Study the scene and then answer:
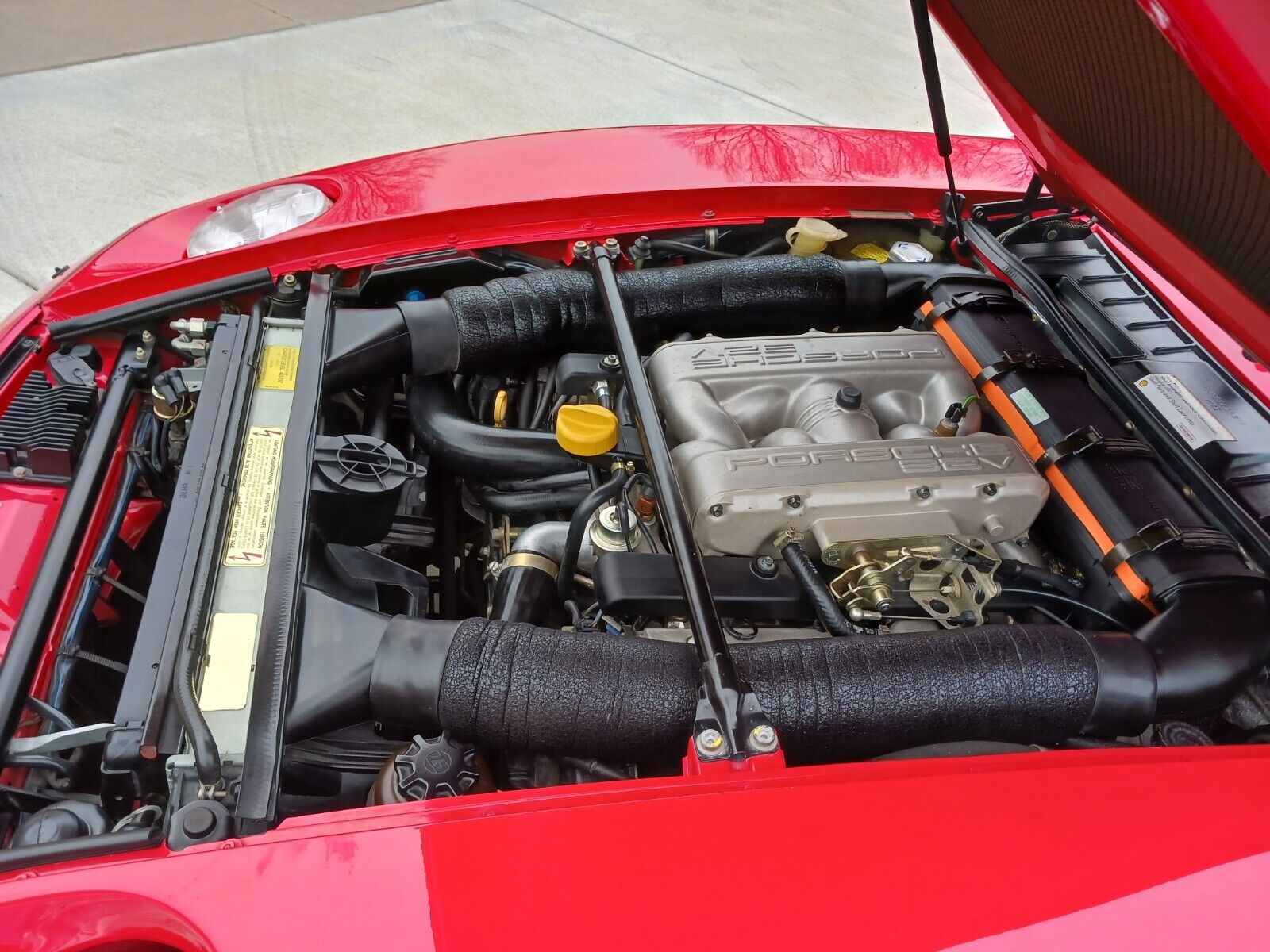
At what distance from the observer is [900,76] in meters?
4.72

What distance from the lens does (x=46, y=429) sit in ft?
4.39

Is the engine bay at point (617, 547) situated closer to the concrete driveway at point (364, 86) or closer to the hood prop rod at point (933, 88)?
the hood prop rod at point (933, 88)

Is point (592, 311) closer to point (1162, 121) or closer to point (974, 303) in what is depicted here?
point (974, 303)

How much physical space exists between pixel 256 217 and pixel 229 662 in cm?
104

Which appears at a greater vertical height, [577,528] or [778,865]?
[577,528]

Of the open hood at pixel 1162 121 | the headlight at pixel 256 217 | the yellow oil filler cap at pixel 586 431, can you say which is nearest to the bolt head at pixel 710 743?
the yellow oil filler cap at pixel 586 431

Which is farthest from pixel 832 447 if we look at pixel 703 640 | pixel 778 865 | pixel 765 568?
pixel 778 865

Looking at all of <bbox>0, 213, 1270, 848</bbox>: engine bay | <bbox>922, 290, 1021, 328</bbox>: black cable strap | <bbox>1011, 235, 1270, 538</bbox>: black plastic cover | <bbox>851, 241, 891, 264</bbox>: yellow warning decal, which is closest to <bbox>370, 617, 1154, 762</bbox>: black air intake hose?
<bbox>0, 213, 1270, 848</bbox>: engine bay

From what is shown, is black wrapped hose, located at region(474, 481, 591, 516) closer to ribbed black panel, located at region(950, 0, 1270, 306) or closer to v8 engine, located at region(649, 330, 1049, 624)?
v8 engine, located at region(649, 330, 1049, 624)

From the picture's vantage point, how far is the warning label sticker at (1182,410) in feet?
4.66

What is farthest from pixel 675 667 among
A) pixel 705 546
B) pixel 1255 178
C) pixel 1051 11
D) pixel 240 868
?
pixel 1051 11

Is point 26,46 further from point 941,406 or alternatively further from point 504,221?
point 941,406

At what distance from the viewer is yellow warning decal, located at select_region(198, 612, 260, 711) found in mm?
1012

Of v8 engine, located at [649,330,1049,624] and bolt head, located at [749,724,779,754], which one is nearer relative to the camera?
bolt head, located at [749,724,779,754]
